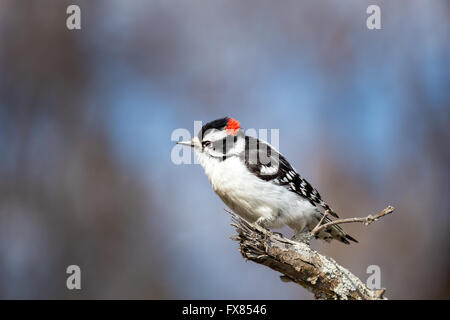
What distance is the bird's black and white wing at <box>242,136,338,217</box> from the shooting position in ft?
10.6

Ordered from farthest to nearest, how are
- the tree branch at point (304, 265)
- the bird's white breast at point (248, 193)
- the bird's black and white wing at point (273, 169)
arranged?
the bird's black and white wing at point (273, 169)
the bird's white breast at point (248, 193)
the tree branch at point (304, 265)

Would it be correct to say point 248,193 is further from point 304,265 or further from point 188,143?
point 304,265

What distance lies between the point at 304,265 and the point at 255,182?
30.0 inches

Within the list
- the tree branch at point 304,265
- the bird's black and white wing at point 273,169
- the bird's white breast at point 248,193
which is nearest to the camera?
the tree branch at point 304,265

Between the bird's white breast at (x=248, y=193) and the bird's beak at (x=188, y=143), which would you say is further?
the bird's beak at (x=188, y=143)

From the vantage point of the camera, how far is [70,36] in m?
6.80

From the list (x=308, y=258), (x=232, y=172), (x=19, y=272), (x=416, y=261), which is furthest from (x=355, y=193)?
(x=19, y=272)

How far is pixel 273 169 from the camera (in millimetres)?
3312

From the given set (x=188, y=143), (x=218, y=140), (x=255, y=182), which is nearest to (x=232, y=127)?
(x=218, y=140)

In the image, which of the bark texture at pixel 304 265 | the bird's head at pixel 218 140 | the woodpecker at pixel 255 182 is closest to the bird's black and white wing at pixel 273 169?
the woodpecker at pixel 255 182

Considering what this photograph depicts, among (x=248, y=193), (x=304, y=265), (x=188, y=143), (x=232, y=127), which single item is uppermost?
(x=232, y=127)

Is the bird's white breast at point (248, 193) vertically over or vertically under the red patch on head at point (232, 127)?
under

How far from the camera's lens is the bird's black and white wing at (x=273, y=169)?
3.24 m

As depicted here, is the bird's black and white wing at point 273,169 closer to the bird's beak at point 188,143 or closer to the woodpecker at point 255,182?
the woodpecker at point 255,182
